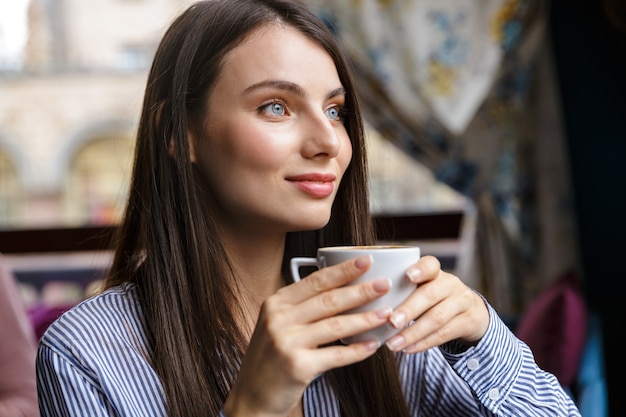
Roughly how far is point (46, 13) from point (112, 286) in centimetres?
954

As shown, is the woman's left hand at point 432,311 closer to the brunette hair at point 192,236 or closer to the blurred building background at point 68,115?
the brunette hair at point 192,236

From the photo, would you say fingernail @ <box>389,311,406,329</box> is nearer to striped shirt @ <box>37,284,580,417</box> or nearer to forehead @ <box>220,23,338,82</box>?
A: striped shirt @ <box>37,284,580,417</box>

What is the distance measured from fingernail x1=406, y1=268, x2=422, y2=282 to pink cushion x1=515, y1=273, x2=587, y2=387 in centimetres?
131

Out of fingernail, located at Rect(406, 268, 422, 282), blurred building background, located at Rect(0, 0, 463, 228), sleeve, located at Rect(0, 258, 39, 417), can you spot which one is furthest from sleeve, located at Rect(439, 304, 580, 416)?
blurred building background, located at Rect(0, 0, 463, 228)

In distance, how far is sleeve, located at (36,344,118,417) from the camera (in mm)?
826

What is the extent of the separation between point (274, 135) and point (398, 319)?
11.4 inches

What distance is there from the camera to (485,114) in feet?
8.57

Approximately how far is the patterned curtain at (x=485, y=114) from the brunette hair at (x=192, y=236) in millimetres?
1600

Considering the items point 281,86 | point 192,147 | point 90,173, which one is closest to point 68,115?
point 90,173

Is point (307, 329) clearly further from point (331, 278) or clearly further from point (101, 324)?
point (101, 324)

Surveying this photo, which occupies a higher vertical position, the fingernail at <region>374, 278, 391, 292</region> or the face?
the face

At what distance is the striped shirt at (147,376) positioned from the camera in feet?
2.76

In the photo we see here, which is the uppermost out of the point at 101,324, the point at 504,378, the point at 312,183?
the point at 312,183

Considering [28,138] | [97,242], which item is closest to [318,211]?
[97,242]
